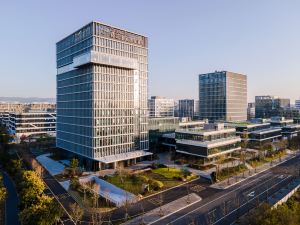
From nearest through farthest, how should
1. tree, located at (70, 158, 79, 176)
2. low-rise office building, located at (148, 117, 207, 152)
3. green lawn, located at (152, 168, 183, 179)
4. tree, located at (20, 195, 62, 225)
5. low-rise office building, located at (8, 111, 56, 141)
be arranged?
1. tree, located at (20, 195, 62, 225)
2. tree, located at (70, 158, 79, 176)
3. green lawn, located at (152, 168, 183, 179)
4. low-rise office building, located at (148, 117, 207, 152)
5. low-rise office building, located at (8, 111, 56, 141)

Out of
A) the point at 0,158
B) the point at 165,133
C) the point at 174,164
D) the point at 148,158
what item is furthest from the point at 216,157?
the point at 0,158

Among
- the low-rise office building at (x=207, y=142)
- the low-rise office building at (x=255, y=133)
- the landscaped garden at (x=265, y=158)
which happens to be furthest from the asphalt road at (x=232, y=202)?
the low-rise office building at (x=255, y=133)

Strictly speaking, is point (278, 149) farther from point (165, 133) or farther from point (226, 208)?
point (226, 208)

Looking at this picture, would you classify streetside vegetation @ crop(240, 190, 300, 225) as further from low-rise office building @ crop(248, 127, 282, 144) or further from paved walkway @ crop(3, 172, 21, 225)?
low-rise office building @ crop(248, 127, 282, 144)

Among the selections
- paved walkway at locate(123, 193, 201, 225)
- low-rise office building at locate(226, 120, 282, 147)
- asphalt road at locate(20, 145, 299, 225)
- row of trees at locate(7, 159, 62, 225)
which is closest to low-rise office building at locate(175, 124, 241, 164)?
asphalt road at locate(20, 145, 299, 225)

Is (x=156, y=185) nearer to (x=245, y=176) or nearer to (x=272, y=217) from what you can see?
(x=245, y=176)

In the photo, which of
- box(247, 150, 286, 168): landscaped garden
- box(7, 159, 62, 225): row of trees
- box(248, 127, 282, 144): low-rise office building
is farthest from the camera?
box(248, 127, 282, 144): low-rise office building

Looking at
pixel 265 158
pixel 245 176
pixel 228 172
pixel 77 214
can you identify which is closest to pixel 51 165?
pixel 77 214
